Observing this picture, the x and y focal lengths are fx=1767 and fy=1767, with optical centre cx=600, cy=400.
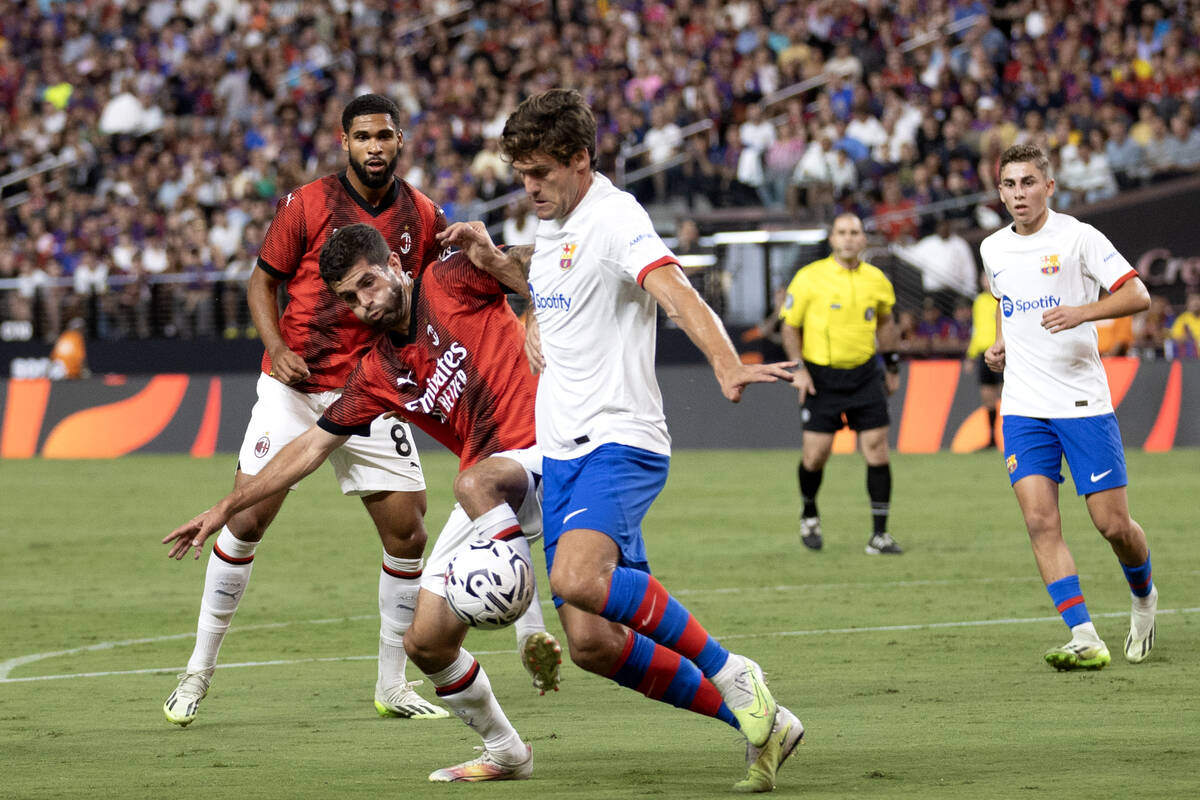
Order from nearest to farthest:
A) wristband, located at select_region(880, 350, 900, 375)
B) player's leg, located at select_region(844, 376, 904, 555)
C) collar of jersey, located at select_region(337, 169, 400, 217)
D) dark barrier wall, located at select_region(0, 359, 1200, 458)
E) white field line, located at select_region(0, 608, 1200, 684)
Result: collar of jersey, located at select_region(337, 169, 400, 217) < white field line, located at select_region(0, 608, 1200, 684) < player's leg, located at select_region(844, 376, 904, 555) < wristband, located at select_region(880, 350, 900, 375) < dark barrier wall, located at select_region(0, 359, 1200, 458)

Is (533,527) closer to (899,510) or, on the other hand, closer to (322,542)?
(322,542)

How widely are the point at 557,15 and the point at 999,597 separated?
71.9 feet

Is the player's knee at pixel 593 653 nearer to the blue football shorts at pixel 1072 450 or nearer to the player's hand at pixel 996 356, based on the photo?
the blue football shorts at pixel 1072 450

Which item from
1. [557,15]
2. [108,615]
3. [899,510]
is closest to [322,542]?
[108,615]

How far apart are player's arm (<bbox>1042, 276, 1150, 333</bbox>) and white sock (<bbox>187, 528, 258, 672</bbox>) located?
3.55m

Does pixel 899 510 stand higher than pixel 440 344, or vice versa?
pixel 440 344

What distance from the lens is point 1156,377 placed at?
2022cm

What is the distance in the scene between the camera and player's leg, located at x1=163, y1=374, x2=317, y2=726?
7.35 metres

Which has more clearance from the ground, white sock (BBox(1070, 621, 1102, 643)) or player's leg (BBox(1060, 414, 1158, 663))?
player's leg (BBox(1060, 414, 1158, 663))

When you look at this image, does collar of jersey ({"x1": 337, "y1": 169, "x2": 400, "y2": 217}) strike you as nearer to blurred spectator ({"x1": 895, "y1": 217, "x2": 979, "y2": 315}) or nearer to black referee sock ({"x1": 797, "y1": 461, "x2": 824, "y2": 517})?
black referee sock ({"x1": 797, "y1": 461, "x2": 824, "y2": 517})

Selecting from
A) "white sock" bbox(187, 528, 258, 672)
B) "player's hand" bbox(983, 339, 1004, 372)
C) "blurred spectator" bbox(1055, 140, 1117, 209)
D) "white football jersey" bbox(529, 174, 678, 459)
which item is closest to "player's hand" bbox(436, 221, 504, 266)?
"white football jersey" bbox(529, 174, 678, 459)

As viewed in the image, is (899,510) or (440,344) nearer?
(440,344)

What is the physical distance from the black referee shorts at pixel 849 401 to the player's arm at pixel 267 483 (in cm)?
734

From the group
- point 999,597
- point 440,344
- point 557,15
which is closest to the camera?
point 440,344
